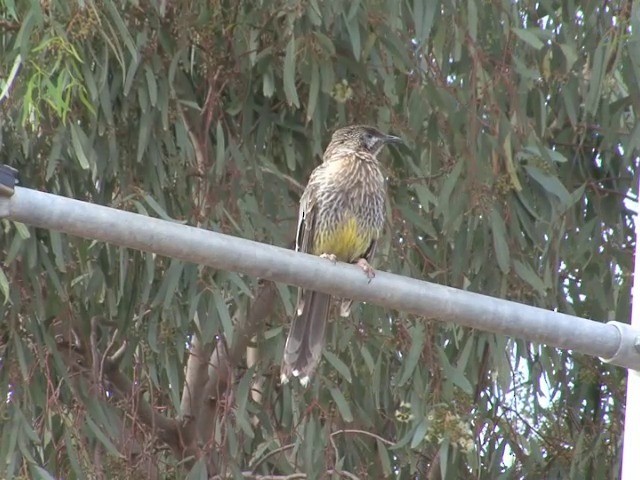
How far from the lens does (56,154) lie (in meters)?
5.15

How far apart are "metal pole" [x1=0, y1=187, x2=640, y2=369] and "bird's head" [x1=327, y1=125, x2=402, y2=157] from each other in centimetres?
202

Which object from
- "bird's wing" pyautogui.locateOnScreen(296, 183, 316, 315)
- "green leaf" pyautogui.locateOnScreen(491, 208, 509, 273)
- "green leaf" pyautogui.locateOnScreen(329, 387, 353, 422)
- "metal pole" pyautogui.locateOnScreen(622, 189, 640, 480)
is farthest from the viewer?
"green leaf" pyautogui.locateOnScreen(329, 387, 353, 422)

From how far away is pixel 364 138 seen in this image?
5457 mm

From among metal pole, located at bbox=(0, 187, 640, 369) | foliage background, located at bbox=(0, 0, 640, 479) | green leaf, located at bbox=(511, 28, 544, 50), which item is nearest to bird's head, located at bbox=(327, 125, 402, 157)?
foliage background, located at bbox=(0, 0, 640, 479)

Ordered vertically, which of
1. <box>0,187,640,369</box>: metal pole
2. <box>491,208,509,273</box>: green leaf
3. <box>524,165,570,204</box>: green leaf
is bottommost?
<box>0,187,640,369</box>: metal pole

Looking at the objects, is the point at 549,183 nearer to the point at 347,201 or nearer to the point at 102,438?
the point at 347,201

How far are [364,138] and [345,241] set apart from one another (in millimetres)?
375

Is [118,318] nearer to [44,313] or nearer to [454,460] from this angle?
[44,313]

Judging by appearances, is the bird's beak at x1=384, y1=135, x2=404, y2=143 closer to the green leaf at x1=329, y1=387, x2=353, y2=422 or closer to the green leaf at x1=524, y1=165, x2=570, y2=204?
the green leaf at x1=524, y1=165, x2=570, y2=204

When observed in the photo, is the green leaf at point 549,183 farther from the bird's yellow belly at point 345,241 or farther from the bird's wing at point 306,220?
the bird's wing at point 306,220

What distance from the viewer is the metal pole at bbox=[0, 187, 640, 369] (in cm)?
306

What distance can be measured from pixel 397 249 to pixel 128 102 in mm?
1145

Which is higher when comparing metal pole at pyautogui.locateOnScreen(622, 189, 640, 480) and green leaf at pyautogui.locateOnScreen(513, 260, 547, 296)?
green leaf at pyautogui.locateOnScreen(513, 260, 547, 296)

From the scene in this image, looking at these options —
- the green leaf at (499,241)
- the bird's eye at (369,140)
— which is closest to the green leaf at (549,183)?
the green leaf at (499,241)
